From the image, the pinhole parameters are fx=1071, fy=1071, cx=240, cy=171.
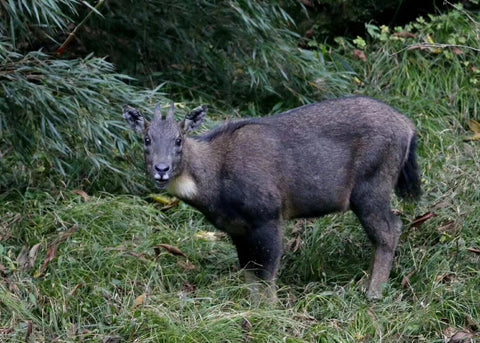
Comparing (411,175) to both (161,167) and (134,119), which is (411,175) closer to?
(161,167)

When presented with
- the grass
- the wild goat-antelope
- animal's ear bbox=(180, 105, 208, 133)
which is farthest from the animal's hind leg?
animal's ear bbox=(180, 105, 208, 133)

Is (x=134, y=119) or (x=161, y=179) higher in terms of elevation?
(x=134, y=119)

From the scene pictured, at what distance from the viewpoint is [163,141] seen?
8.20 m

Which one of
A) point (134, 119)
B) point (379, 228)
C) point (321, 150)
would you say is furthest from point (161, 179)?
point (379, 228)

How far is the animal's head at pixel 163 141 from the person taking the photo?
8.08 m

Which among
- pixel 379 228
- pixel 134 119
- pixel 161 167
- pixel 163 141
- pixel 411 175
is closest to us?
pixel 161 167

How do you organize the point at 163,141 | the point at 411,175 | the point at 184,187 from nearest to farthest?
the point at 163,141
the point at 184,187
the point at 411,175

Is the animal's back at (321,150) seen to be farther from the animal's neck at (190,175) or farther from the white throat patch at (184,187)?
the white throat patch at (184,187)

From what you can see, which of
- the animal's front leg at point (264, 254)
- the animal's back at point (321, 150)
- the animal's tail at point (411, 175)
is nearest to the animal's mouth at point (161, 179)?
the animal's back at point (321, 150)

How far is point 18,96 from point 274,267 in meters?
2.70

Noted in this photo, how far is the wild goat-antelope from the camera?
8.32m

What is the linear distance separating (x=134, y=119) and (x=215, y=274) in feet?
4.68

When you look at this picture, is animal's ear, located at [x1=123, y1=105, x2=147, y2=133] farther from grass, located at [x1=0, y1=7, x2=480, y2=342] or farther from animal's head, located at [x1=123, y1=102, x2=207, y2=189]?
grass, located at [x1=0, y1=7, x2=480, y2=342]

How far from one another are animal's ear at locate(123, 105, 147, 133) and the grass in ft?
3.26
